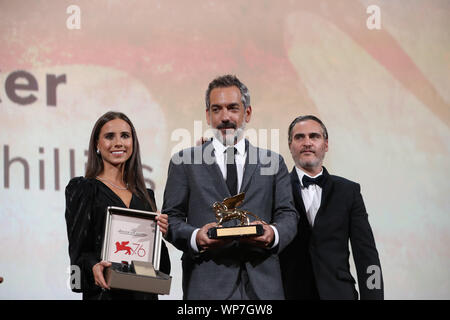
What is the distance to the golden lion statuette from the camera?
264cm

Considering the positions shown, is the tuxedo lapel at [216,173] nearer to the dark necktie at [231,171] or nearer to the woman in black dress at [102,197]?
the dark necktie at [231,171]

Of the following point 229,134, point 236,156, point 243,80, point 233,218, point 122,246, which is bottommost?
point 122,246

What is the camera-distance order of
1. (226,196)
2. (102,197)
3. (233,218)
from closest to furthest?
(233,218)
(226,196)
(102,197)

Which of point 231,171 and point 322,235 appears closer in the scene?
point 231,171

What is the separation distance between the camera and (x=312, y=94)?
→ 4426 mm

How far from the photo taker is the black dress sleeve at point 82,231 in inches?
112

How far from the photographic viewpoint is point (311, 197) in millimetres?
3406

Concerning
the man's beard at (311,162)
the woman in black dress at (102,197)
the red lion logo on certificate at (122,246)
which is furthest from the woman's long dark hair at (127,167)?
the man's beard at (311,162)

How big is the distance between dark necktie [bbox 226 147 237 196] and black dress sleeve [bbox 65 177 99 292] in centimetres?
62

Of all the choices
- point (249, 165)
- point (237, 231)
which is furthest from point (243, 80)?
point (237, 231)

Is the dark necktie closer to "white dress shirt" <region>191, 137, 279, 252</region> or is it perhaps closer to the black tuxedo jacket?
"white dress shirt" <region>191, 137, 279, 252</region>

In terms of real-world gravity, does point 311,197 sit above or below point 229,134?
below

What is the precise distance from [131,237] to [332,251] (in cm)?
100

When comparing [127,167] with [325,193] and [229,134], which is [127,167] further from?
[325,193]
